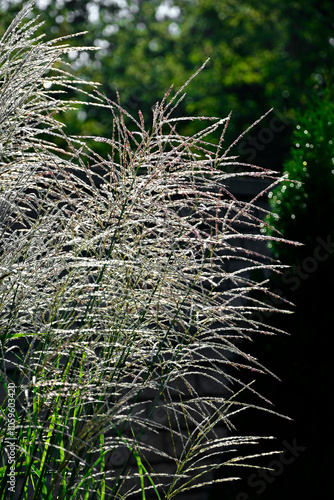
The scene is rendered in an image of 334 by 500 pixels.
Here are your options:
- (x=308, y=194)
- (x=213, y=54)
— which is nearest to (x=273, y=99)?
(x=213, y=54)

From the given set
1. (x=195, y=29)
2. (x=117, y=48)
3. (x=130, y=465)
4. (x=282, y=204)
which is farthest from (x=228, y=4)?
(x=130, y=465)

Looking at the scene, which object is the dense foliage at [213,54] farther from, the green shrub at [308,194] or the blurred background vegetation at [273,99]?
the green shrub at [308,194]

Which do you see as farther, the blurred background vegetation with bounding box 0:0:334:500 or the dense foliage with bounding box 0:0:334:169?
the dense foliage with bounding box 0:0:334:169

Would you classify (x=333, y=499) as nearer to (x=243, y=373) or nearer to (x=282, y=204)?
(x=243, y=373)

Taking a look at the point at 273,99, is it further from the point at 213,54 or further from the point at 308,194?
the point at 308,194

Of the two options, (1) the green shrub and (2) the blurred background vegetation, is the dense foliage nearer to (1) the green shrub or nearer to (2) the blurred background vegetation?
(2) the blurred background vegetation

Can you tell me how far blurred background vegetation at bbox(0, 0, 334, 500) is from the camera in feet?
11.2

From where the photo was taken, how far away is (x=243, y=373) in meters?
3.73

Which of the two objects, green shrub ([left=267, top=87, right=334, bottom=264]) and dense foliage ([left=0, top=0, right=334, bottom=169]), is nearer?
green shrub ([left=267, top=87, right=334, bottom=264])

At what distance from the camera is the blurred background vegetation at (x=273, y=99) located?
3422mm

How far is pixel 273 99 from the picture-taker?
17422 millimetres

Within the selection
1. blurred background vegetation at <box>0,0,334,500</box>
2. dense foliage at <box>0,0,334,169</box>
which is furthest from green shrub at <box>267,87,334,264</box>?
dense foliage at <box>0,0,334,169</box>

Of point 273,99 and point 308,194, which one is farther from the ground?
point 308,194

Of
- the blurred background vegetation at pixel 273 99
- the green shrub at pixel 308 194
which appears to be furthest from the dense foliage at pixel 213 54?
the green shrub at pixel 308 194
